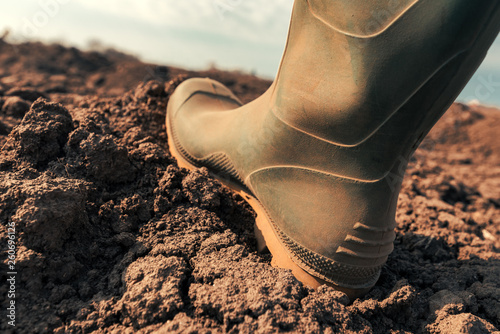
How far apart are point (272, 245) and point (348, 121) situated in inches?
20.1

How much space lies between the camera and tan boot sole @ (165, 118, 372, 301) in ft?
3.60

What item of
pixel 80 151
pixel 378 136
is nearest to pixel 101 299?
pixel 80 151

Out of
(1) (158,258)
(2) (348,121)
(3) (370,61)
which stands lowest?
(1) (158,258)

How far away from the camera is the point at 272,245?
3.97ft

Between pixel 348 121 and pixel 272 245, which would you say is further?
pixel 272 245

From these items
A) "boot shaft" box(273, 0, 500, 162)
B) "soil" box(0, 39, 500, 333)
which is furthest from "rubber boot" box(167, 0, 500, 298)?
"soil" box(0, 39, 500, 333)

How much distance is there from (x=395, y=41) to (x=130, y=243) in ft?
3.19

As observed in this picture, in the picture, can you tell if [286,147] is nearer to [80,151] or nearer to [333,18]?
[333,18]

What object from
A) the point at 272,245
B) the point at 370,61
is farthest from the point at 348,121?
the point at 272,245

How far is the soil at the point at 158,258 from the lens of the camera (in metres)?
0.87

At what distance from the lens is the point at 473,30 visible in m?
0.81

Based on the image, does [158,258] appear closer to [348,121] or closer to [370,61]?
[348,121]

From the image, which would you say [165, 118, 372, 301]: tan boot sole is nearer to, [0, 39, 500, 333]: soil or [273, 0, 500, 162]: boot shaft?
[0, 39, 500, 333]: soil

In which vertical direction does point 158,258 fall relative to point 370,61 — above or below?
below
